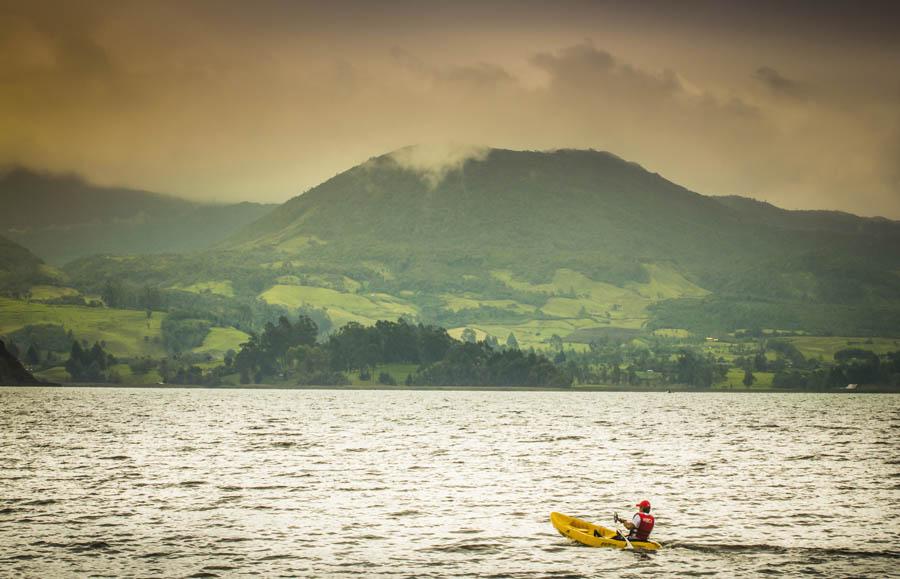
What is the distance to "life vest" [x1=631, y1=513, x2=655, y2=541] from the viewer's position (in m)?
66.9

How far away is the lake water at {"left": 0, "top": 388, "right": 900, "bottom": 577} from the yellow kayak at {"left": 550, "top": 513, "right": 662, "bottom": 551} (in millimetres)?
848

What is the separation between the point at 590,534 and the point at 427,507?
65.2 ft

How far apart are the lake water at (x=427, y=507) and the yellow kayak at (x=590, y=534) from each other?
2.78ft

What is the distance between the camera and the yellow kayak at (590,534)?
66.9 meters

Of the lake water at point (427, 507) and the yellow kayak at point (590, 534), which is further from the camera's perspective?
the yellow kayak at point (590, 534)

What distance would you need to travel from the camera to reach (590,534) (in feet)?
228

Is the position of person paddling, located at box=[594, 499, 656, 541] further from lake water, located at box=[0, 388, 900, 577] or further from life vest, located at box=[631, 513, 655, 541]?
lake water, located at box=[0, 388, 900, 577]

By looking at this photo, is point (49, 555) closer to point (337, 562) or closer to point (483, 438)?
point (337, 562)

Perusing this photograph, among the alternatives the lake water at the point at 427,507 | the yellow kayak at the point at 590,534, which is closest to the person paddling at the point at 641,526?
the yellow kayak at the point at 590,534

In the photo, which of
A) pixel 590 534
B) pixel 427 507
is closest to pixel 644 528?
pixel 590 534

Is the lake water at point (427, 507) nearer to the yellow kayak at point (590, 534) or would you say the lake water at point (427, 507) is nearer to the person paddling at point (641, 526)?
the yellow kayak at point (590, 534)

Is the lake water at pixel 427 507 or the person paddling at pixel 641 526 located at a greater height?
the person paddling at pixel 641 526

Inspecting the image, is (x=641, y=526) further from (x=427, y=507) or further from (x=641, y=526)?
(x=427, y=507)

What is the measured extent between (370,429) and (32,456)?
77913 millimetres
